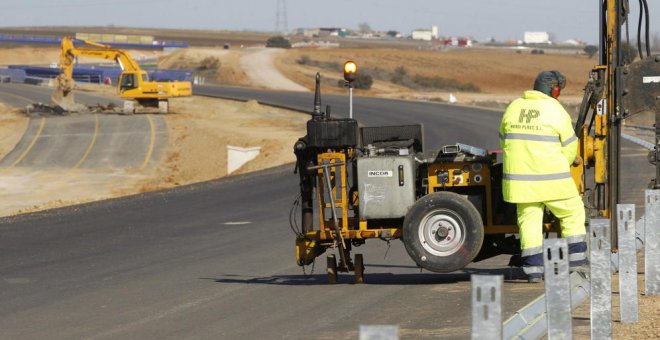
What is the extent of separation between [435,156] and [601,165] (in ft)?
5.47

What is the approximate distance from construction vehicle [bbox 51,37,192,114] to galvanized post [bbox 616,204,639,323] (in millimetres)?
51313

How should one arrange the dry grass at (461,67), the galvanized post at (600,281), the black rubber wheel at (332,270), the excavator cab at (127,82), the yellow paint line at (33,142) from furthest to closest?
the dry grass at (461,67), the excavator cab at (127,82), the yellow paint line at (33,142), the black rubber wheel at (332,270), the galvanized post at (600,281)

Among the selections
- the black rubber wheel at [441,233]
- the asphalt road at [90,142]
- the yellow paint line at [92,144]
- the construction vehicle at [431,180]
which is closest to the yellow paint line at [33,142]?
the asphalt road at [90,142]

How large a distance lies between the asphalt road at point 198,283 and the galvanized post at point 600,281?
5.16 ft

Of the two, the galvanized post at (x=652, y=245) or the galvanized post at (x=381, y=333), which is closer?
the galvanized post at (x=381, y=333)

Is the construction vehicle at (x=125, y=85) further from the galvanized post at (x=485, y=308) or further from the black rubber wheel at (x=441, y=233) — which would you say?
the galvanized post at (x=485, y=308)

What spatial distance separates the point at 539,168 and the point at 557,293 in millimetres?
4258

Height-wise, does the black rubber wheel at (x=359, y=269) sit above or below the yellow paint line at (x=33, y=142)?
above

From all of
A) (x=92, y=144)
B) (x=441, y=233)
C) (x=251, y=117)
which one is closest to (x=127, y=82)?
(x=251, y=117)

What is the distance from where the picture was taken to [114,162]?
4284cm

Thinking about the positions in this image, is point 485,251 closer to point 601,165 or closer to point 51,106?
point 601,165

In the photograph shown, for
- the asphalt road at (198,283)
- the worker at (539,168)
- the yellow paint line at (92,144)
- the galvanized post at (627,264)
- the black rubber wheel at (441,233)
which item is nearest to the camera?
the galvanized post at (627,264)

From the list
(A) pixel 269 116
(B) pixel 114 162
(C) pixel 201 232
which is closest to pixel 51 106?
(A) pixel 269 116

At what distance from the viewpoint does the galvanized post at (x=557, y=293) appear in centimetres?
639
